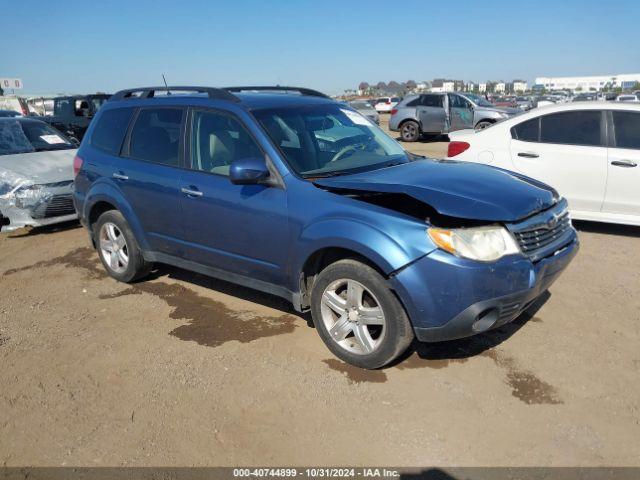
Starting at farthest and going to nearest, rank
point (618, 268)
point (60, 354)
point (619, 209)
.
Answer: point (619, 209) → point (618, 268) → point (60, 354)

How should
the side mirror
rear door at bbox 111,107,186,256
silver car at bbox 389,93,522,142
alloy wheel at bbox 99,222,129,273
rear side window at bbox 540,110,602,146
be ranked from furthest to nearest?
1. silver car at bbox 389,93,522,142
2. rear side window at bbox 540,110,602,146
3. alloy wheel at bbox 99,222,129,273
4. rear door at bbox 111,107,186,256
5. the side mirror

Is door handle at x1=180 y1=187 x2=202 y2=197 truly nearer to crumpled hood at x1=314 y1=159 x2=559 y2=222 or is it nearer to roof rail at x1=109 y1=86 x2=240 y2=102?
roof rail at x1=109 y1=86 x2=240 y2=102

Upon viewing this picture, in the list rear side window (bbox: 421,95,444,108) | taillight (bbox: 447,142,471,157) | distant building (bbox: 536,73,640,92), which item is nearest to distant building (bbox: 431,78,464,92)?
distant building (bbox: 536,73,640,92)

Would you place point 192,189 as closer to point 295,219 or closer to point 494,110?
point 295,219

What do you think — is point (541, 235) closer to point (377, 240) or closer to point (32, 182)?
point (377, 240)

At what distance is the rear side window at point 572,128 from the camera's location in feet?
20.7

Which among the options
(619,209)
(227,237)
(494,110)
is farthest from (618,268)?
(494,110)

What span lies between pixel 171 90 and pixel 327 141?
1.79 metres

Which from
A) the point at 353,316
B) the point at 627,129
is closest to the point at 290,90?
the point at 353,316

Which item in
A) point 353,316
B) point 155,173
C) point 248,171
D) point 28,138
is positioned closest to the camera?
point 353,316

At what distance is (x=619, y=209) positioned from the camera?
614 centimetres

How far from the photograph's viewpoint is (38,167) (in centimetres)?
751

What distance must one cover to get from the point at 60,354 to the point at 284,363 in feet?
5.69

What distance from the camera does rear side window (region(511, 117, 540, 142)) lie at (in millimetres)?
6660
